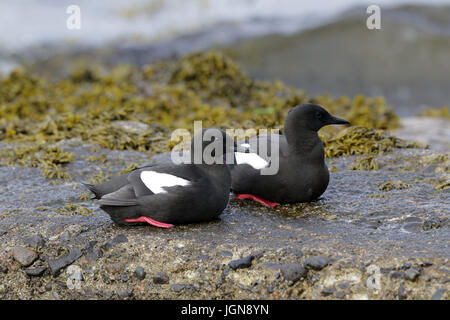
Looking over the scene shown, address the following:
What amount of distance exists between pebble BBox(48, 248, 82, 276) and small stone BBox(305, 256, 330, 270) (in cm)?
168

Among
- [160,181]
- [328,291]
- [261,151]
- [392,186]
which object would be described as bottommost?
[328,291]

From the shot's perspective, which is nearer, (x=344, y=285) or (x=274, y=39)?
(x=344, y=285)

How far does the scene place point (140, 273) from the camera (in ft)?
12.9

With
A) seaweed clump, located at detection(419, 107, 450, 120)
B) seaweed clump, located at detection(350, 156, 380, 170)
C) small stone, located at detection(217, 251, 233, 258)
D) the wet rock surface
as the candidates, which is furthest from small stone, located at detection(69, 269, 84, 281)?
seaweed clump, located at detection(419, 107, 450, 120)

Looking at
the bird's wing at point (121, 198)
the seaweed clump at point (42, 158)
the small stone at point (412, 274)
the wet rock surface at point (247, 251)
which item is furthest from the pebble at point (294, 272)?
the seaweed clump at point (42, 158)

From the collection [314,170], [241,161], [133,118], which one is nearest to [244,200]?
[241,161]

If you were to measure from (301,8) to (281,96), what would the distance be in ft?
26.7

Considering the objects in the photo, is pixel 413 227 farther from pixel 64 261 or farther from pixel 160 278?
pixel 64 261

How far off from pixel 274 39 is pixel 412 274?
504 inches

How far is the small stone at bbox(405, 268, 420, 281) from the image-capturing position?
3475mm

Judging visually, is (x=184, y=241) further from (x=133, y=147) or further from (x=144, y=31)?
(x=144, y=31)

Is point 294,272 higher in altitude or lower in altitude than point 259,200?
lower

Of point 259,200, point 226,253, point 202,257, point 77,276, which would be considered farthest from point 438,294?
point 77,276

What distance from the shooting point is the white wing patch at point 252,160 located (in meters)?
4.73
